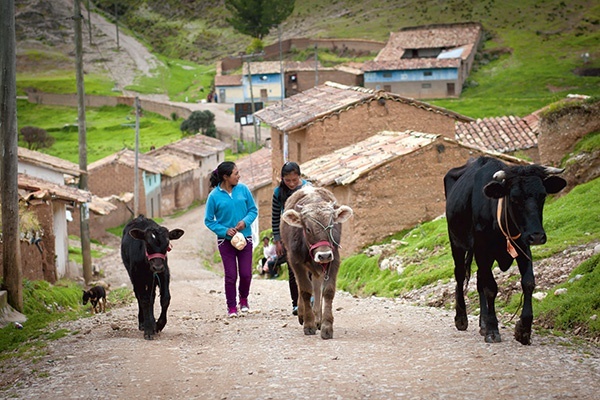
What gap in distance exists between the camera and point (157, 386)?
30.9ft

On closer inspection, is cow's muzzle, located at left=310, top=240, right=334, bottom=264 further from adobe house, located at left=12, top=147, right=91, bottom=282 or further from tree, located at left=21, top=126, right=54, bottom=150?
tree, located at left=21, top=126, right=54, bottom=150

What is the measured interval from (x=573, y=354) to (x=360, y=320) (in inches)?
182

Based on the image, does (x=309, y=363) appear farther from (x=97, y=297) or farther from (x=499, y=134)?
(x=499, y=134)

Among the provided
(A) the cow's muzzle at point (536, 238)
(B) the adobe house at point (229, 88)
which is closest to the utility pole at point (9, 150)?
(A) the cow's muzzle at point (536, 238)

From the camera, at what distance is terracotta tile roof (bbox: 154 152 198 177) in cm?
7044

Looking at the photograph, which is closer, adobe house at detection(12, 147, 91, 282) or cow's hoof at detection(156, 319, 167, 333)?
cow's hoof at detection(156, 319, 167, 333)

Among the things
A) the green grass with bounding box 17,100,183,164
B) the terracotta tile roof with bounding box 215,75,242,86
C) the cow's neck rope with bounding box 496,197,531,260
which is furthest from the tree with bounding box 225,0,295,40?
the cow's neck rope with bounding box 496,197,531,260

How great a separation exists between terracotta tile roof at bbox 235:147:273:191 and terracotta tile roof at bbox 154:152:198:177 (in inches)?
410

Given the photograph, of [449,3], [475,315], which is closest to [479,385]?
[475,315]

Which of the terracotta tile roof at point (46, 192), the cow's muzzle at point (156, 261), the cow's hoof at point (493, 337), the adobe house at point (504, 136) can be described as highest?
the cow's hoof at point (493, 337)

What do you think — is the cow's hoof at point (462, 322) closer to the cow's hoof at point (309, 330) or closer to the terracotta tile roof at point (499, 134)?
the cow's hoof at point (309, 330)

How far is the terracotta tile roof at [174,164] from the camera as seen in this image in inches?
2773

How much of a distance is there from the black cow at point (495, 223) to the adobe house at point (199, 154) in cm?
6390

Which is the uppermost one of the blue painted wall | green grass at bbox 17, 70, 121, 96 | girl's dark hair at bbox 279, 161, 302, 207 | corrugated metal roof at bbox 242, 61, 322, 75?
girl's dark hair at bbox 279, 161, 302, 207
